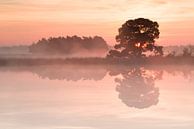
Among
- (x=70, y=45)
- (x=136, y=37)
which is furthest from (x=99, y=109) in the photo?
(x=70, y=45)

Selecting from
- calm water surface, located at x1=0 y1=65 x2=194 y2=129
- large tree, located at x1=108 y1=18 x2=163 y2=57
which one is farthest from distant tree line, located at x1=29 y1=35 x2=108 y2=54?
calm water surface, located at x1=0 y1=65 x2=194 y2=129

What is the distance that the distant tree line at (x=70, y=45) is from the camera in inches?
2611

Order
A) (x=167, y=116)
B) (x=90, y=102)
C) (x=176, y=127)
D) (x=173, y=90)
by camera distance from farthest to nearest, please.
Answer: (x=173, y=90)
(x=90, y=102)
(x=167, y=116)
(x=176, y=127)

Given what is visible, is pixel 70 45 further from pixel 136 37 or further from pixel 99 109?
pixel 99 109

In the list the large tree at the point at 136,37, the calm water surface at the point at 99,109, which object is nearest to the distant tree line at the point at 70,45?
the large tree at the point at 136,37

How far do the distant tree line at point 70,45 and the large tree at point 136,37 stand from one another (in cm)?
2639

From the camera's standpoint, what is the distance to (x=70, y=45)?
6675 cm

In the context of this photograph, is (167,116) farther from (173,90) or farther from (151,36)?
(151,36)

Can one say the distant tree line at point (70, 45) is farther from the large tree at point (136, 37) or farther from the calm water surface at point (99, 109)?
the calm water surface at point (99, 109)

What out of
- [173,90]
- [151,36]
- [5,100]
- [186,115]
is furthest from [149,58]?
[186,115]

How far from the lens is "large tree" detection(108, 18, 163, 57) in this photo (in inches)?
1543

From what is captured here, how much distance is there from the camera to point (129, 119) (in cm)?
1019

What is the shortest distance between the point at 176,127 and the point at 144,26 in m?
30.8

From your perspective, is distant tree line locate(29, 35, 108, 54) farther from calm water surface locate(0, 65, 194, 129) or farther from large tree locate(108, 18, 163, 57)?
calm water surface locate(0, 65, 194, 129)
